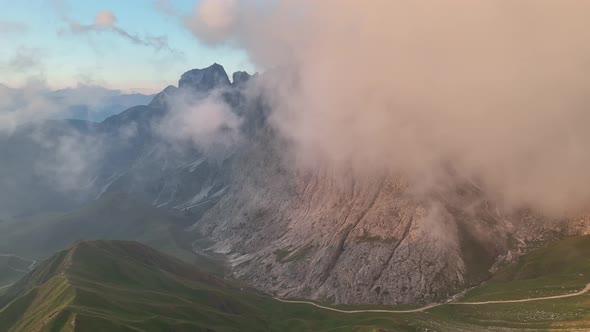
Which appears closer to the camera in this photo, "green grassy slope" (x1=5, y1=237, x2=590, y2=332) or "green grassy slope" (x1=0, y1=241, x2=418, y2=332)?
"green grassy slope" (x1=0, y1=241, x2=418, y2=332)

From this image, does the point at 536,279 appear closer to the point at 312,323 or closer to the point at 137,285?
the point at 312,323

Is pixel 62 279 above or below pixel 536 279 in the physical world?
above

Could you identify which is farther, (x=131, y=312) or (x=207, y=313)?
(x=207, y=313)

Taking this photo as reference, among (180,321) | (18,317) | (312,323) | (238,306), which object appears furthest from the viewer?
(238,306)

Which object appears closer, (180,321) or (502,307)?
(180,321)

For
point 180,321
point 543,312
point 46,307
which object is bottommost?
point 543,312

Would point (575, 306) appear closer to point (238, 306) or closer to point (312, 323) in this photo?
point (312, 323)

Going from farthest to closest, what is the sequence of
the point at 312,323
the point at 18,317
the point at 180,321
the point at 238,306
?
1. the point at 238,306
2. the point at 312,323
3. the point at 18,317
4. the point at 180,321

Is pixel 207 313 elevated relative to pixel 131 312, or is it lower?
lower

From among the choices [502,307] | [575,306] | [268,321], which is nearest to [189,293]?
[268,321]

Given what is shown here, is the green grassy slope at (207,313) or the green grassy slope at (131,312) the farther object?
the green grassy slope at (207,313)
